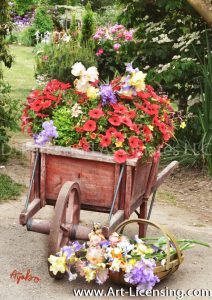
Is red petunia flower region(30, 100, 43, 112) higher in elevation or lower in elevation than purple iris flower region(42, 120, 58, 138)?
higher

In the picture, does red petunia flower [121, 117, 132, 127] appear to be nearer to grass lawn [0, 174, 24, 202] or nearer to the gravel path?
the gravel path

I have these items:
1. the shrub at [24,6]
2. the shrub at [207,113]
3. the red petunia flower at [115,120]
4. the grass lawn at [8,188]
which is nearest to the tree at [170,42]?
the shrub at [207,113]

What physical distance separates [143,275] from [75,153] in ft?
2.73

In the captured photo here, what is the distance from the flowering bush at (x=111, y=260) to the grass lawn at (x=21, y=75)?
644 cm

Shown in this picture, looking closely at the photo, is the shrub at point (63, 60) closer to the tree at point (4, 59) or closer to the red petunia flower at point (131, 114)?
the tree at point (4, 59)

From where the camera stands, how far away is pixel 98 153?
3.87 meters

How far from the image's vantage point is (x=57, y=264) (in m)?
3.67

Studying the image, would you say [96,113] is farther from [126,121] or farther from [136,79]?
[136,79]

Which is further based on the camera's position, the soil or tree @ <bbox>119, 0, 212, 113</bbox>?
tree @ <bbox>119, 0, 212, 113</bbox>

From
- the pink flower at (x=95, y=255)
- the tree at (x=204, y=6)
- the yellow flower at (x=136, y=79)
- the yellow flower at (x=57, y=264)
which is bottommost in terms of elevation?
the yellow flower at (x=57, y=264)

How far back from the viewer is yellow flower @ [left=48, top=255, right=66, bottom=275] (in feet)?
12.0

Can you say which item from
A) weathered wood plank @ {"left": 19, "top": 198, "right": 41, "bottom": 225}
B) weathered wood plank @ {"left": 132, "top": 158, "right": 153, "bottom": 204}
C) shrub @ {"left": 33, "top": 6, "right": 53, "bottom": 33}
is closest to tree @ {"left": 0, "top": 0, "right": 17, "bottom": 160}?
weathered wood plank @ {"left": 132, "top": 158, "right": 153, "bottom": 204}

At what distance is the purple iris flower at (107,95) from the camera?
3.96 meters

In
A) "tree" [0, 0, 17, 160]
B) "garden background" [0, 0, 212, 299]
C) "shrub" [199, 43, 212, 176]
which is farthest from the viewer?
"tree" [0, 0, 17, 160]
